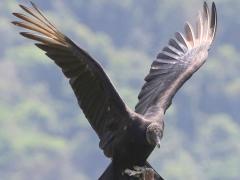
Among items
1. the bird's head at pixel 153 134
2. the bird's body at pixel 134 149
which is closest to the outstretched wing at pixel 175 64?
the bird's body at pixel 134 149

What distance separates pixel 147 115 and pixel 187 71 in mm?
2088

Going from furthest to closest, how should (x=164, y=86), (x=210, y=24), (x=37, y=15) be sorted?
(x=210, y=24)
(x=164, y=86)
(x=37, y=15)

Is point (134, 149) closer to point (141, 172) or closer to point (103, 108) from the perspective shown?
point (103, 108)

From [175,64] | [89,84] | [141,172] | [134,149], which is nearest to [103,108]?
[89,84]

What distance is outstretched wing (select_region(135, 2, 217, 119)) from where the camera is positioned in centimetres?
1828

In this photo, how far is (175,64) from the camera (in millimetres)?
19828

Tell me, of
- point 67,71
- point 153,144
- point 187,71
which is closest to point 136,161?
point 153,144

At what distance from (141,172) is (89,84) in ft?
5.74

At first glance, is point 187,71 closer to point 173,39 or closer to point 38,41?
point 173,39

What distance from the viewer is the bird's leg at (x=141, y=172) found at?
15.6 metres

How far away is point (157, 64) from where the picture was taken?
1964cm

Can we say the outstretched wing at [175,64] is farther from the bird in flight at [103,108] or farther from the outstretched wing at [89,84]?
the outstretched wing at [89,84]

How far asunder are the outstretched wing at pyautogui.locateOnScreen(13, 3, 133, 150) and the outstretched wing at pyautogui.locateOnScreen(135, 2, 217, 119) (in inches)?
28.6

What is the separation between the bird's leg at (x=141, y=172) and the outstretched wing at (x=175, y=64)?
46.6 inches
